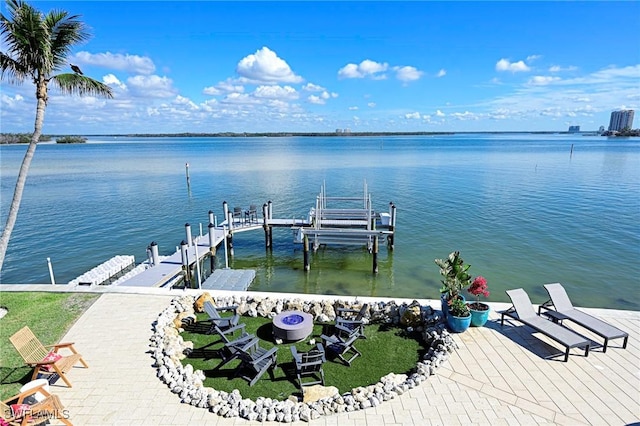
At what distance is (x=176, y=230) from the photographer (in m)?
22.3

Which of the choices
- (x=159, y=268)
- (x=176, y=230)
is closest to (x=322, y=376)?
(x=159, y=268)

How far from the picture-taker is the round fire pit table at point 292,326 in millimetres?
8111

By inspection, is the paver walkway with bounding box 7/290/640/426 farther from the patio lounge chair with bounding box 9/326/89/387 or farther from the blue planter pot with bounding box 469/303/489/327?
the patio lounge chair with bounding box 9/326/89/387

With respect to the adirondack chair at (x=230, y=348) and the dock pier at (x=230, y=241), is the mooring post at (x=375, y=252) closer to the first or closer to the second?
the dock pier at (x=230, y=241)

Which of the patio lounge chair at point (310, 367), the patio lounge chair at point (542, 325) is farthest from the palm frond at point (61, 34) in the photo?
the patio lounge chair at point (542, 325)

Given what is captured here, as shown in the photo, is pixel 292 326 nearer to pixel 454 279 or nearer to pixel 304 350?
pixel 304 350

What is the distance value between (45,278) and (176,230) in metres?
7.59

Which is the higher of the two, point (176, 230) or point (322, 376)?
point (322, 376)

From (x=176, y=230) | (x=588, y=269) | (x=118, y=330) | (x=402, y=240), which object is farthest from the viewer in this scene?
(x=176, y=230)

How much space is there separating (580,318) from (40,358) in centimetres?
1156

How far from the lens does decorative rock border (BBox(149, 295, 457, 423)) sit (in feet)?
18.7

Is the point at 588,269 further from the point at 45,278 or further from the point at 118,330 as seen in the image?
the point at 45,278

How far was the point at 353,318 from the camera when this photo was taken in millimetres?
8914

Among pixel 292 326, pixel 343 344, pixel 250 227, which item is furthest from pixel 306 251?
pixel 343 344
